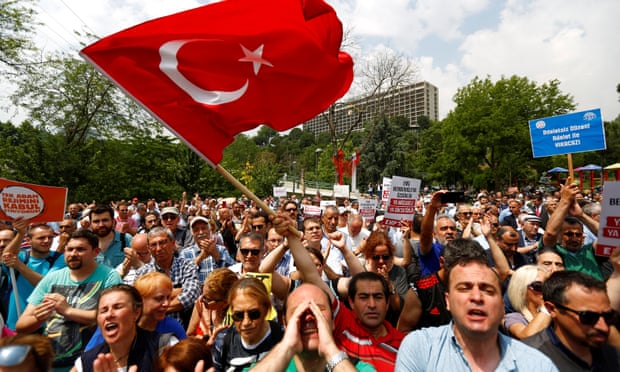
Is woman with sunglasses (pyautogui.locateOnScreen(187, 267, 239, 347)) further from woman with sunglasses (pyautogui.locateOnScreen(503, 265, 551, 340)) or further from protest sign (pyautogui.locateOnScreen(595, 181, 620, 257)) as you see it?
protest sign (pyautogui.locateOnScreen(595, 181, 620, 257))

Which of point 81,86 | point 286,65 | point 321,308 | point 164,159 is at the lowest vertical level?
point 321,308

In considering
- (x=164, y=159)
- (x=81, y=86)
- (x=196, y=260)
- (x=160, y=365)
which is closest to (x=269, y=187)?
(x=164, y=159)

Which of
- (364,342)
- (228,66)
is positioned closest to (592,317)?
(364,342)

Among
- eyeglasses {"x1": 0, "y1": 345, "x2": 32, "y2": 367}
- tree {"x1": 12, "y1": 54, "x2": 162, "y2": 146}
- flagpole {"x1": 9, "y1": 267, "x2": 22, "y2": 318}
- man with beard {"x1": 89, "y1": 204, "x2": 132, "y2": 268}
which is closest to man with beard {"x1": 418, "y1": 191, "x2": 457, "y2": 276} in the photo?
eyeglasses {"x1": 0, "y1": 345, "x2": 32, "y2": 367}

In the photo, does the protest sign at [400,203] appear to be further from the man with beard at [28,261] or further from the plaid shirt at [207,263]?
the man with beard at [28,261]

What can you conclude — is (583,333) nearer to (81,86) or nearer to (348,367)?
(348,367)

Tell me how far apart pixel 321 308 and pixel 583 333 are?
1.57 m

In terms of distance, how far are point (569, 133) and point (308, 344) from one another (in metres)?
5.61

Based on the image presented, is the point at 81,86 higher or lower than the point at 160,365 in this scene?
higher

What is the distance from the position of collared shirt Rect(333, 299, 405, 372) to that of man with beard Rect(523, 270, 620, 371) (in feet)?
3.03

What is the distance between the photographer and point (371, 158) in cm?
4759

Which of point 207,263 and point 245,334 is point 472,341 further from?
point 207,263

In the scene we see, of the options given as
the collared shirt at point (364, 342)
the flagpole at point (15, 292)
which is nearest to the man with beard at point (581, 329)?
the collared shirt at point (364, 342)

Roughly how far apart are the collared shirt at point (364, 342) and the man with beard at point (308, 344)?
13 centimetres
